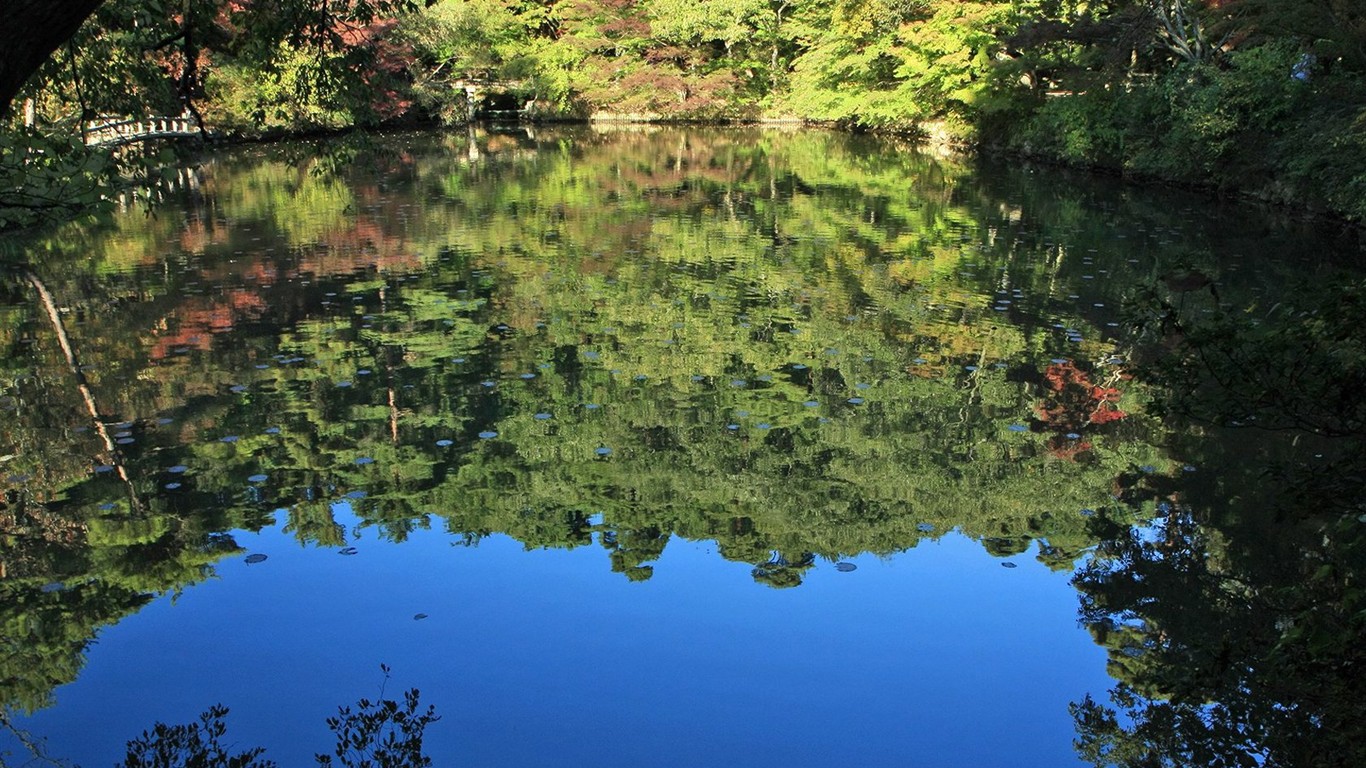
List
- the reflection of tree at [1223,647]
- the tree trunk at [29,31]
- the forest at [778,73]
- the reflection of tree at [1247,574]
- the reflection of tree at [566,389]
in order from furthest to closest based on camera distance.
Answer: the forest at [778,73], the reflection of tree at [566,389], the reflection of tree at [1247,574], the reflection of tree at [1223,647], the tree trunk at [29,31]

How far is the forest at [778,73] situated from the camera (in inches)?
261

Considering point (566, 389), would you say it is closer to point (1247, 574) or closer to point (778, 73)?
point (1247, 574)

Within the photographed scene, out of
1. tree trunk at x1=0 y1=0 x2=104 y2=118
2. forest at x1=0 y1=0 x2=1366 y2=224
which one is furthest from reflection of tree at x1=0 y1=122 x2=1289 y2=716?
tree trunk at x1=0 y1=0 x2=104 y2=118

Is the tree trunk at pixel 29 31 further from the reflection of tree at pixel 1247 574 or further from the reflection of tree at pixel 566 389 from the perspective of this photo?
the reflection of tree at pixel 566 389

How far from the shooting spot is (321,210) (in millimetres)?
18031

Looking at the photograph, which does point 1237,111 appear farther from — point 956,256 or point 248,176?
point 248,176

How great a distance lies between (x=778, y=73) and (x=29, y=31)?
42.0 metres

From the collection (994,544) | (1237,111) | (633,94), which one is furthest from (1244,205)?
(633,94)

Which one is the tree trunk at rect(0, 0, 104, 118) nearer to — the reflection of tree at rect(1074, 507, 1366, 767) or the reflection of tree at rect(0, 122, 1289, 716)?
the reflection of tree at rect(1074, 507, 1366, 767)

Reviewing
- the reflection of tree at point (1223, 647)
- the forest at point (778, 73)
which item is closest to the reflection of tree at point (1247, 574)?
the reflection of tree at point (1223, 647)

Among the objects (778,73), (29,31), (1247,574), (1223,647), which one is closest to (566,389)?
(1247,574)

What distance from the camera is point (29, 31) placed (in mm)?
2377

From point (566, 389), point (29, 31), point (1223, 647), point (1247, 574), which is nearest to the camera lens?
point (29, 31)

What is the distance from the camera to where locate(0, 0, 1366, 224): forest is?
6629 millimetres
